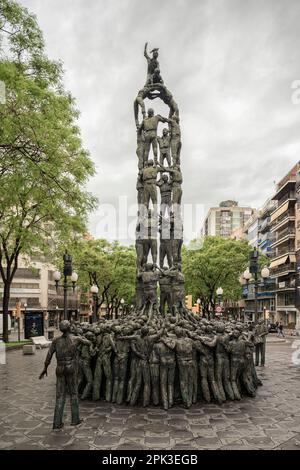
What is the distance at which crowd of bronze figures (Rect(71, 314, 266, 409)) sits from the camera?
10.1 metres

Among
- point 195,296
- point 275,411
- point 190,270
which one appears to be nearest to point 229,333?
point 275,411

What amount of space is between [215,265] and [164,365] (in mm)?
34526

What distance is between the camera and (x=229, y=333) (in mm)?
10945

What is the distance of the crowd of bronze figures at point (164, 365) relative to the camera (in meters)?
10.1

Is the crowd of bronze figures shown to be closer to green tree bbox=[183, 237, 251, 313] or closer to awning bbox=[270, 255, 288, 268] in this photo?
green tree bbox=[183, 237, 251, 313]

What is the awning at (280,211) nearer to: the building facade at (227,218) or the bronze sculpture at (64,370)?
the bronze sculpture at (64,370)

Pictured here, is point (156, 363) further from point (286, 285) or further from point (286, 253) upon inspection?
point (286, 285)

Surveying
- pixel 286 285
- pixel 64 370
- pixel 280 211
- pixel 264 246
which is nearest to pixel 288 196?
pixel 280 211

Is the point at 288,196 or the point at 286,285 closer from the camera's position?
the point at 288,196

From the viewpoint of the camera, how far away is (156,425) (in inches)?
335

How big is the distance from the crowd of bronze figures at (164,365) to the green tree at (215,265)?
32.8m

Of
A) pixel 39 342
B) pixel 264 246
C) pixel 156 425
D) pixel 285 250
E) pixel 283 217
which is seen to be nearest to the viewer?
pixel 156 425

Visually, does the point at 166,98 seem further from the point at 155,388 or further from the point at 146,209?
the point at 155,388
